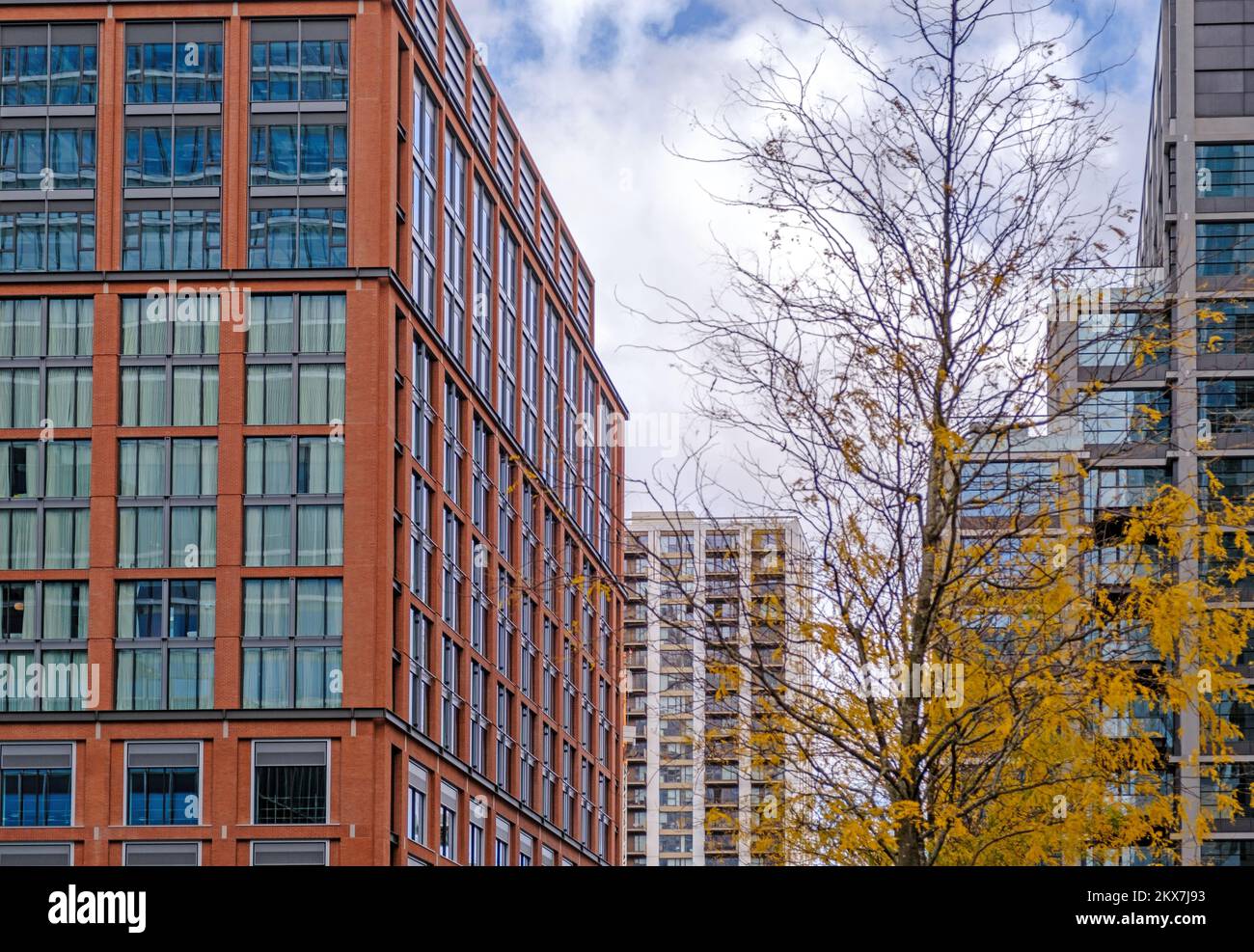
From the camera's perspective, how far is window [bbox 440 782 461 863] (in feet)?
238

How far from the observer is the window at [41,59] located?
7006cm

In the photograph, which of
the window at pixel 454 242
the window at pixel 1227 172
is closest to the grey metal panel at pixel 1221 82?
the window at pixel 1227 172

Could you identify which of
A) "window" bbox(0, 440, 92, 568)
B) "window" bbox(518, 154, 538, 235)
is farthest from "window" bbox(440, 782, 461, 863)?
"window" bbox(518, 154, 538, 235)

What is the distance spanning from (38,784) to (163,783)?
462cm

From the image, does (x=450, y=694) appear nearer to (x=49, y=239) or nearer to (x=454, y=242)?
(x=454, y=242)

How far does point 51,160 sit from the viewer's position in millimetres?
69375

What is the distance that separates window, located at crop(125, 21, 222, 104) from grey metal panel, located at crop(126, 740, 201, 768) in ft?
78.0

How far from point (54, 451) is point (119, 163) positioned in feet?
35.9

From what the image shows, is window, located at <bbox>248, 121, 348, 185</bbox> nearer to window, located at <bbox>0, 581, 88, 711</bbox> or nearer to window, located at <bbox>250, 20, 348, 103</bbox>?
window, located at <bbox>250, 20, 348, 103</bbox>

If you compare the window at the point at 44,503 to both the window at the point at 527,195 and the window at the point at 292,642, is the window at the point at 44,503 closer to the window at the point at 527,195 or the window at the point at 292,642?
the window at the point at 292,642

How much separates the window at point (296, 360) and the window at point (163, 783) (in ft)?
40.7

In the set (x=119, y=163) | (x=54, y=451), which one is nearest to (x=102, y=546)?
(x=54, y=451)

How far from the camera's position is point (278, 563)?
222 feet
